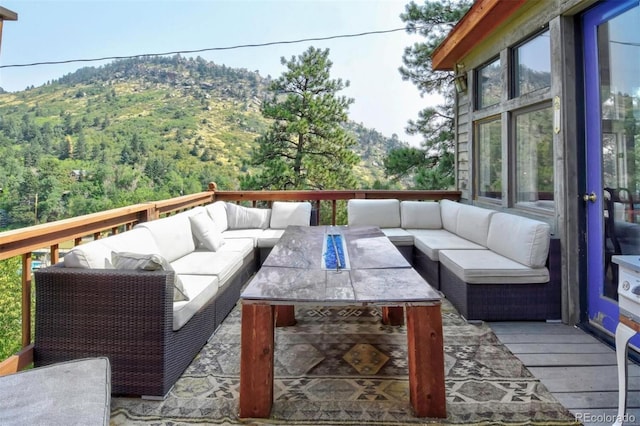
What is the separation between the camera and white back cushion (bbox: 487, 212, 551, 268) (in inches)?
114

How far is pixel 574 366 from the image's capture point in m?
2.23

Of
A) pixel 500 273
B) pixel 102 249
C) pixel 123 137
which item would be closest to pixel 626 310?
pixel 500 273

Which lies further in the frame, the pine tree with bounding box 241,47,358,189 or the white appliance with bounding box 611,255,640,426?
the pine tree with bounding box 241,47,358,189

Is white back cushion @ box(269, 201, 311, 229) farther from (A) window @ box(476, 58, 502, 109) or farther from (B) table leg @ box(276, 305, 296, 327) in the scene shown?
(A) window @ box(476, 58, 502, 109)

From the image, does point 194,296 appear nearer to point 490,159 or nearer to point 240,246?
point 240,246

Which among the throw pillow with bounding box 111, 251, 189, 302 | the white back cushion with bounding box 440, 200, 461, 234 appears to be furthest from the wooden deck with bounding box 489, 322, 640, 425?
the throw pillow with bounding box 111, 251, 189, 302

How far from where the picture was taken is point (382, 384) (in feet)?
6.68

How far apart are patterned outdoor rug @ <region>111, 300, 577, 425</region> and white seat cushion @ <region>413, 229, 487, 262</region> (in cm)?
103

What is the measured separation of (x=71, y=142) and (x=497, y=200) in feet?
71.4

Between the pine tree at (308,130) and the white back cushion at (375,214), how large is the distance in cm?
656

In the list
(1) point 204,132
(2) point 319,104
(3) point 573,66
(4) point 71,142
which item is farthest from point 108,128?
(3) point 573,66

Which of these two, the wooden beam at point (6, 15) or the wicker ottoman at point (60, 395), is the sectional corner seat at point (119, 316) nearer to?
the wicker ottoman at point (60, 395)

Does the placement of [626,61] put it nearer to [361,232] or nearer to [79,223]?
[361,232]

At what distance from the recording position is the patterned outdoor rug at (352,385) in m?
1.76
